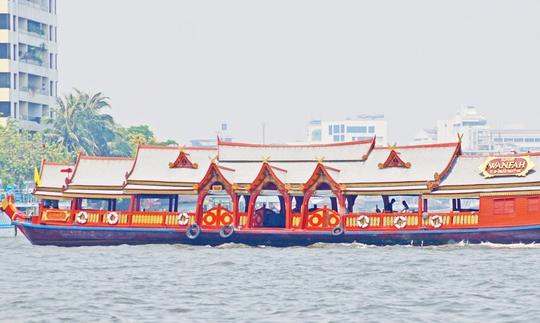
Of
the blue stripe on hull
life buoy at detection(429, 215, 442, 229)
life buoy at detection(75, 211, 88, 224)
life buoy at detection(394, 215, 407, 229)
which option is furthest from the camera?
life buoy at detection(75, 211, 88, 224)

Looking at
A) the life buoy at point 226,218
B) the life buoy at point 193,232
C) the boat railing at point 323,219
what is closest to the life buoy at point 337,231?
the boat railing at point 323,219

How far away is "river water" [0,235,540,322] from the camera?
39.4 meters

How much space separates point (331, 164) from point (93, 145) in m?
61.1

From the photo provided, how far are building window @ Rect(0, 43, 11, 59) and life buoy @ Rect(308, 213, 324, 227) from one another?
74.9 meters

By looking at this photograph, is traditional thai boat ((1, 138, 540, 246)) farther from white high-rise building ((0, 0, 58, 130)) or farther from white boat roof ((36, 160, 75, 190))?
white high-rise building ((0, 0, 58, 130))

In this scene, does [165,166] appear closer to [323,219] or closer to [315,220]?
[315,220]

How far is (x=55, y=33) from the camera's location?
146 m

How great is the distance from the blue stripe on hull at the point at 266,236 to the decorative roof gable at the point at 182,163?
9.30 feet

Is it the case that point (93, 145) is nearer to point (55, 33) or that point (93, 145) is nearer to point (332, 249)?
point (55, 33)

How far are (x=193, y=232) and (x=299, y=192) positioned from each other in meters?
4.64

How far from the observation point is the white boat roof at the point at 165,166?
63.3 m

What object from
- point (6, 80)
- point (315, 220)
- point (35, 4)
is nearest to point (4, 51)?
point (6, 80)

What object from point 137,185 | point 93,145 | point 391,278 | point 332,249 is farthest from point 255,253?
point 93,145

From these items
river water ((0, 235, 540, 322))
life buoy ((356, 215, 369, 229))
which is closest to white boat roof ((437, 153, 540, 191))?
river water ((0, 235, 540, 322))
